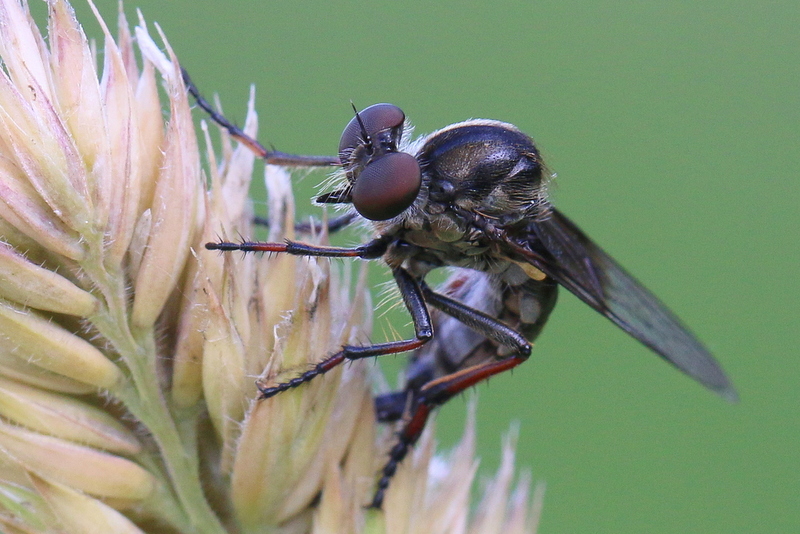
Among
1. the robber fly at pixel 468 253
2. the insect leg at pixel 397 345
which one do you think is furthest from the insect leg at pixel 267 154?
the insect leg at pixel 397 345

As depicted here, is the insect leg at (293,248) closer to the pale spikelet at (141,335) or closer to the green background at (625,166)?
the pale spikelet at (141,335)

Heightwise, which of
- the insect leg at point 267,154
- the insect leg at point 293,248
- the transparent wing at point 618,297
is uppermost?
the insect leg at point 267,154

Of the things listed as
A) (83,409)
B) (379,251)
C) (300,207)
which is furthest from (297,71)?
(83,409)

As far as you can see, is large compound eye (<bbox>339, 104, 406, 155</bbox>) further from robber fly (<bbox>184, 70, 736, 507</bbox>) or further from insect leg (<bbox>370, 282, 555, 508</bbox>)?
insect leg (<bbox>370, 282, 555, 508</bbox>)

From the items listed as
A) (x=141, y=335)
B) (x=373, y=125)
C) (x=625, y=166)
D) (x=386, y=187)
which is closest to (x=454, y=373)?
(x=386, y=187)

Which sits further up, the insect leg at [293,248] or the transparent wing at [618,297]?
the transparent wing at [618,297]

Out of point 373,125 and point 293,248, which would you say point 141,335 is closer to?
point 293,248

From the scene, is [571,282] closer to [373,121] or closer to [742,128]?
[373,121]
